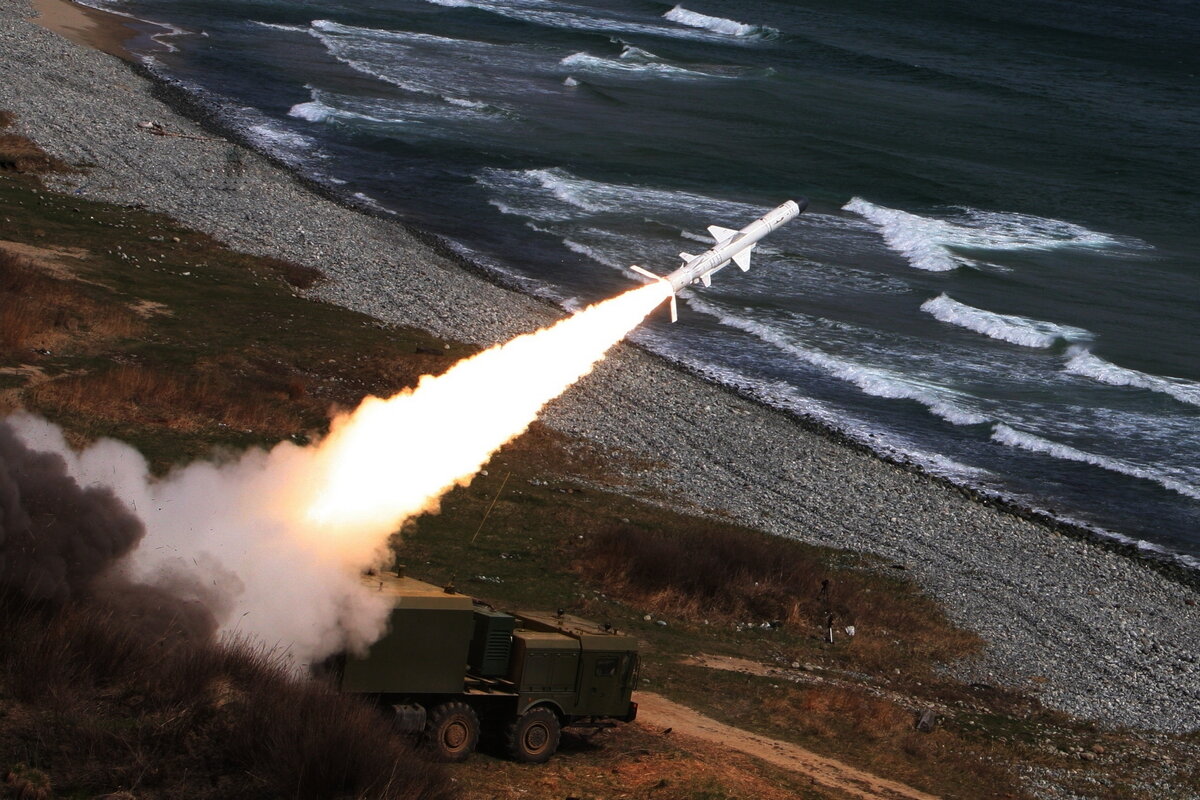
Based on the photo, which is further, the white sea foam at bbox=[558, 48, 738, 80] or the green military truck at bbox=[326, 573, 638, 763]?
the white sea foam at bbox=[558, 48, 738, 80]

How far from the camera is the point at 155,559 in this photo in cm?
2138

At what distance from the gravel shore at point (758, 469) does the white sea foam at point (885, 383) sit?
7.67m

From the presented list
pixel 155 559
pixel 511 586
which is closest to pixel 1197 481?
pixel 511 586

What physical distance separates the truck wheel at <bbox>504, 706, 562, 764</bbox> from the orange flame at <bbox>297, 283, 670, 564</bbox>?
14.0ft

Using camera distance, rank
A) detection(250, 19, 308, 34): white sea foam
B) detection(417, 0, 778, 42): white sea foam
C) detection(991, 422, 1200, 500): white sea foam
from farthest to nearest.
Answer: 1. detection(417, 0, 778, 42): white sea foam
2. detection(250, 19, 308, 34): white sea foam
3. detection(991, 422, 1200, 500): white sea foam

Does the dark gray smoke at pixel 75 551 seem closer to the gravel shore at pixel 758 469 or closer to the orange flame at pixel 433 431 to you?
the orange flame at pixel 433 431

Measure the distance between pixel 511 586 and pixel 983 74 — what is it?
122432 millimetres

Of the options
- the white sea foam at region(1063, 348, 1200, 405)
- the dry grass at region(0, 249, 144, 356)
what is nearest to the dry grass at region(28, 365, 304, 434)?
the dry grass at region(0, 249, 144, 356)

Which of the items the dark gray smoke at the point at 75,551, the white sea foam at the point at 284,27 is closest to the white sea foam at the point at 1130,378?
the dark gray smoke at the point at 75,551

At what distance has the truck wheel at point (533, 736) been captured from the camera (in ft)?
70.1

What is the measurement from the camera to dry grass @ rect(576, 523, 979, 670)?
31.3m

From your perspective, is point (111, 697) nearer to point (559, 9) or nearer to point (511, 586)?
point (511, 586)

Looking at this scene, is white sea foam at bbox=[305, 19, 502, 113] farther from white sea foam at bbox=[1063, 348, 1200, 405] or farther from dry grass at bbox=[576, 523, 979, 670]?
dry grass at bbox=[576, 523, 979, 670]

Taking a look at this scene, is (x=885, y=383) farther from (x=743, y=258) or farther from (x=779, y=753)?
(x=779, y=753)
